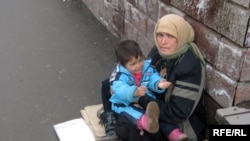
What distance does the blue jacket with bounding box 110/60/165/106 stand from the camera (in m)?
3.20

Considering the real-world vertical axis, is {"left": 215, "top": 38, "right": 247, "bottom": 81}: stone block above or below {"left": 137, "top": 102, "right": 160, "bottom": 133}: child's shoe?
above

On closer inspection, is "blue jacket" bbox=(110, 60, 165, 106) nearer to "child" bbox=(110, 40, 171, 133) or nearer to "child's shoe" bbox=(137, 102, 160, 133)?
"child" bbox=(110, 40, 171, 133)

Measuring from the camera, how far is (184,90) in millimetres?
3141

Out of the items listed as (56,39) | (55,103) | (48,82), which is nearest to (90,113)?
(55,103)

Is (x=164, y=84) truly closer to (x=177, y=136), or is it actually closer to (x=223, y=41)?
(x=177, y=136)

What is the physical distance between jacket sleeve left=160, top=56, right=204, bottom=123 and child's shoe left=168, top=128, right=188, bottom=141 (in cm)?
9

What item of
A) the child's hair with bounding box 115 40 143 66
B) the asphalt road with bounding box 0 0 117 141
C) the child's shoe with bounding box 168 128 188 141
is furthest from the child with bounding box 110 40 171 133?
the asphalt road with bounding box 0 0 117 141

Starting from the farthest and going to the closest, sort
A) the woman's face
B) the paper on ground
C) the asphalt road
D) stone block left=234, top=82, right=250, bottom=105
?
1. the asphalt road
2. the paper on ground
3. the woman's face
4. stone block left=234, top=82, right=250, bottom=105

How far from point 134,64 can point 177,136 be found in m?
0.67

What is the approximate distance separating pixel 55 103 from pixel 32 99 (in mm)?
285

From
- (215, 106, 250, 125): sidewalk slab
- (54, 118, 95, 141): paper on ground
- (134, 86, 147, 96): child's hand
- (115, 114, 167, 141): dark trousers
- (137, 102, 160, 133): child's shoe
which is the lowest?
(54, 118, 95, 141): paper on ground

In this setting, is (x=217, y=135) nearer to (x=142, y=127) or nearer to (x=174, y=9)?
(x=142, y=127)

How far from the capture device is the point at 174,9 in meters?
3.78

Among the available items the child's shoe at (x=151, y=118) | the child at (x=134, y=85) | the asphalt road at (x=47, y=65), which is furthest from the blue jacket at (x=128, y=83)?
the asphalt road at (x=47, y=65)
